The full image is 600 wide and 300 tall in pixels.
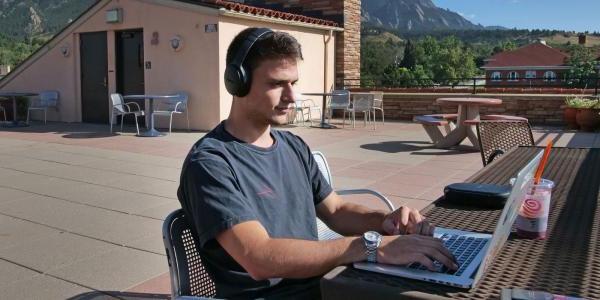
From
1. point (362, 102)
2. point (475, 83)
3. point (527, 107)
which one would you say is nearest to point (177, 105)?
point (362, 102)

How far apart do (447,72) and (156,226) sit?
57091mm

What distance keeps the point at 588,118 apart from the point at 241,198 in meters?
10.2

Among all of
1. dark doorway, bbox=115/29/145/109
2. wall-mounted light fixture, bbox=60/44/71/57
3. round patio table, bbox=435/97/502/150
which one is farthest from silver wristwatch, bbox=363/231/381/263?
wall-mounted light fixture, bbox=60/44/71/57

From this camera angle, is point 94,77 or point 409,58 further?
point 409,58

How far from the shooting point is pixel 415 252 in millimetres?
1278

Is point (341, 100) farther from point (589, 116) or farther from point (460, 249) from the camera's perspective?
point (460, 249)

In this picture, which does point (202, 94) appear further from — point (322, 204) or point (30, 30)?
point (30, 30)

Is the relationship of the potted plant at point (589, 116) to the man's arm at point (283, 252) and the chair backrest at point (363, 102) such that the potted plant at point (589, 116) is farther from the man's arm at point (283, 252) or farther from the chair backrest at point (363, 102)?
the man's arm at point (283, 252)

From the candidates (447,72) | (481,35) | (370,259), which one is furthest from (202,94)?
(481,35)

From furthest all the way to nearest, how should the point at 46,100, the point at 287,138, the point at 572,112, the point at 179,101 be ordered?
the point at 46,100 → the point at 179,101 → the point at 572,112 → the point at 287,138

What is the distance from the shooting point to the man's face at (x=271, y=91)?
1.74m

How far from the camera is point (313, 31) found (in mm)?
13430

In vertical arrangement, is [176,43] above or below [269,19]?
below

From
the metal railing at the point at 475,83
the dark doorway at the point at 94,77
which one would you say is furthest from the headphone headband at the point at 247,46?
the dark doorway at the point at 94,77
